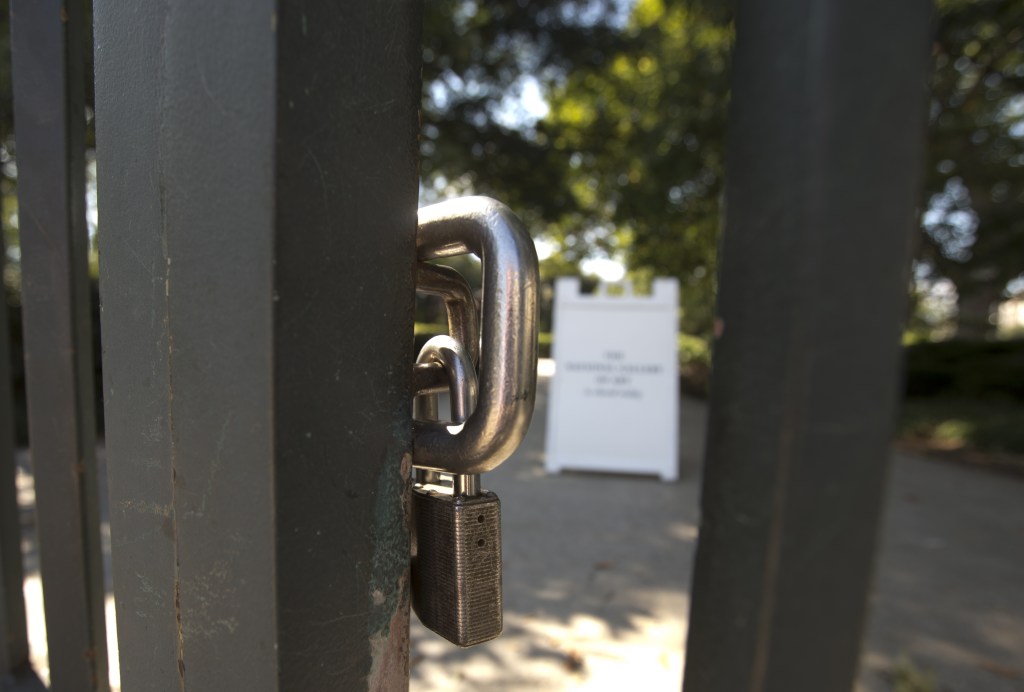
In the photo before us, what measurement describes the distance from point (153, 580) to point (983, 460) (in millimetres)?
10053

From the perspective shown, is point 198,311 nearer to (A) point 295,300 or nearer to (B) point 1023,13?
(A) point 295,300

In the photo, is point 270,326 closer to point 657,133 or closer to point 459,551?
point 459,551

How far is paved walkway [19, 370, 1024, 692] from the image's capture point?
3008 millimetres

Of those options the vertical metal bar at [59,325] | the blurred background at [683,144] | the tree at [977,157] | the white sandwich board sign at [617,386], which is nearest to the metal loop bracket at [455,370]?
the vertical metal bar at [59,325]

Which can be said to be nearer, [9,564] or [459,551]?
[459,551]

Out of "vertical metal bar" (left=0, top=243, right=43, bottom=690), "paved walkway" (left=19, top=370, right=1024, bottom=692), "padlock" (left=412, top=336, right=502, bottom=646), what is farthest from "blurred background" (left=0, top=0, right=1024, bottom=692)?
"padlock" (left=412, top=336, right=502, bottom=646)

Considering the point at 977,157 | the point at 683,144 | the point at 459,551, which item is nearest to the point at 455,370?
the point at 459,551

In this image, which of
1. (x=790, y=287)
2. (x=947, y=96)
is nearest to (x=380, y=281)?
(x=790, y=287)

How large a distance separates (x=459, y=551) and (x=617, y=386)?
599 cm

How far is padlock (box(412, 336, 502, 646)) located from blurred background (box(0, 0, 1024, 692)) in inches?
88.1

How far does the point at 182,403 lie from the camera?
0.82m

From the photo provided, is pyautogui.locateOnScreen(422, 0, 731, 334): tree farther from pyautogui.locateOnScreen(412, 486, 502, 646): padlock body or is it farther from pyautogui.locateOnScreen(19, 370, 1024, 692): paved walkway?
pyautogui.locateOnScreen(412, 486, 502, 646): padlock body

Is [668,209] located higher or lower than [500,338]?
higher

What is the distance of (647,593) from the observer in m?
3.87
